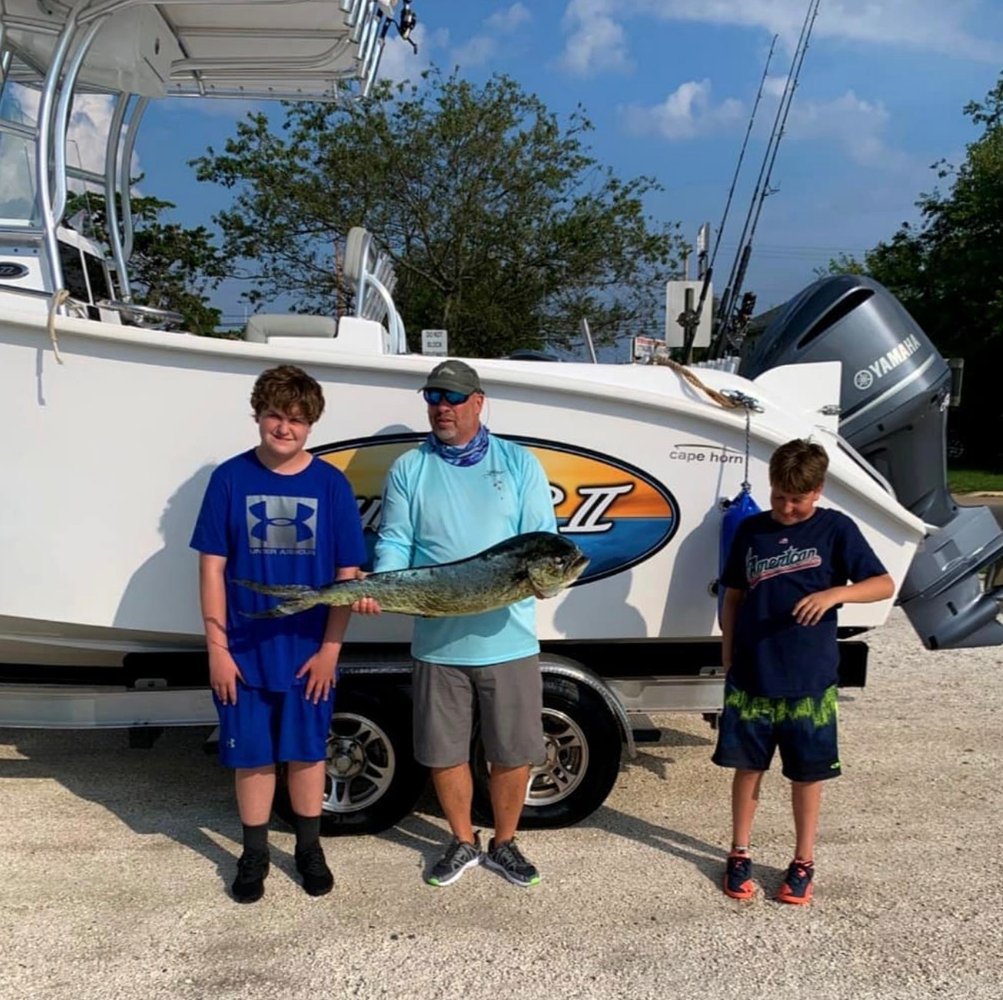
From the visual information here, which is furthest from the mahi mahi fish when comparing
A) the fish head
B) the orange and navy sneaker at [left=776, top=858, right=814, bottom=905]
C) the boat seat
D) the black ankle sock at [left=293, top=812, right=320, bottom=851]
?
the boat seat

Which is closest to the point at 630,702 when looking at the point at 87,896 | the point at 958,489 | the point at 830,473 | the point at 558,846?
the point at 558,846

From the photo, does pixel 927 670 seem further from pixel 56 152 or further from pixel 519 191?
pixel 519 191

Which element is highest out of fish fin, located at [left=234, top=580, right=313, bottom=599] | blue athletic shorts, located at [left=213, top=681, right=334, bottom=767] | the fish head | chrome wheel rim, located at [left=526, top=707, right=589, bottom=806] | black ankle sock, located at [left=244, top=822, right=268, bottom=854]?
the fish head

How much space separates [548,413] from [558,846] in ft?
5.50

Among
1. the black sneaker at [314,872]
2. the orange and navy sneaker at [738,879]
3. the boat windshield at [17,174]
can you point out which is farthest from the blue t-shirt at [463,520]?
the boat windshield at [17,174]

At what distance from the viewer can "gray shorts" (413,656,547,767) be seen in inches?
121

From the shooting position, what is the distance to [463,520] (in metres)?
3.00

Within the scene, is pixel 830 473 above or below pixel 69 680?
above

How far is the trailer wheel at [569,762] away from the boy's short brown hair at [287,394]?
1.41 m

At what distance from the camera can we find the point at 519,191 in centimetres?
→ 2003

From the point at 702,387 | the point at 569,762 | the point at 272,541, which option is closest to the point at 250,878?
the point at 272,541

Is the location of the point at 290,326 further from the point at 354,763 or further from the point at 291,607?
the point at 354,763

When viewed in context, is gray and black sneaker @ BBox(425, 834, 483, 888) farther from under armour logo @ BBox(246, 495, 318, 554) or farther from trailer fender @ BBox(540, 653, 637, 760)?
under armour logo @ BBox(246, 495, 318, 554)

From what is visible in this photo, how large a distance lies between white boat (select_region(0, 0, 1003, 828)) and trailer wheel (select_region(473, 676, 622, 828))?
13 millimetres
